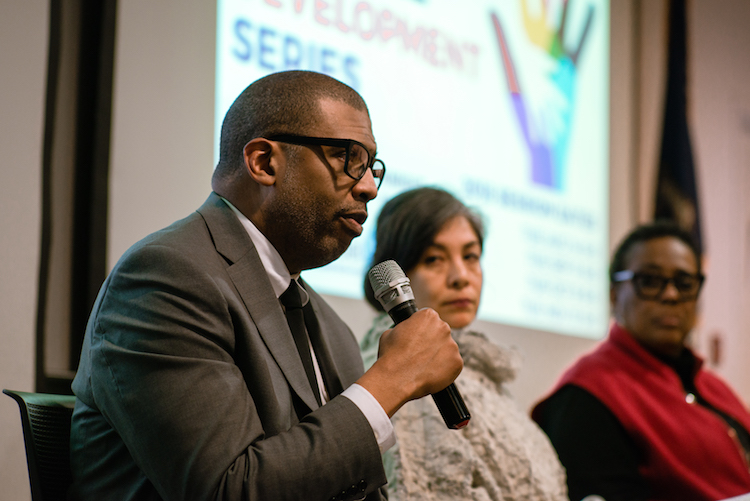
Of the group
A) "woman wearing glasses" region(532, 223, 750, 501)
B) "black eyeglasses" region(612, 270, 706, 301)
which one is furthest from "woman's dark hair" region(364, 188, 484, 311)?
"black eyeglasses" region(612, 270, 706, 301)

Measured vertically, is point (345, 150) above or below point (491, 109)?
below

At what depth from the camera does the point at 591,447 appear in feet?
8.25

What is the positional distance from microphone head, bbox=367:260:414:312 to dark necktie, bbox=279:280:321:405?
0.56 feet

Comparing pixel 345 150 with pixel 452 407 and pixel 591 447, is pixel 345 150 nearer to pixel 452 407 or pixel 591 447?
pixel 452 407

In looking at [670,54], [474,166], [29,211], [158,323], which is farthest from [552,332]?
[158,323]

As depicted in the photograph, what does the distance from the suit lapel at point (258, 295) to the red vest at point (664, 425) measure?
5.23 ft

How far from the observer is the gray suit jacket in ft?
3.75

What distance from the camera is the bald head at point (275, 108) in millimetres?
1486

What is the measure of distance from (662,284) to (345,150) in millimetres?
1920

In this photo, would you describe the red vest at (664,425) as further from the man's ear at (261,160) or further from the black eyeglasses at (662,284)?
the man's ear at (261,160)

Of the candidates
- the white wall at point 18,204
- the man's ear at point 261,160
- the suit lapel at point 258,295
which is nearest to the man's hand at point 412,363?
the suit lapel at point 258,295

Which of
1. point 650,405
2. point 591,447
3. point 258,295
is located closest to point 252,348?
point 258,295

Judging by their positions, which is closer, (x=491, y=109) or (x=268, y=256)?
(x=268, y=256)

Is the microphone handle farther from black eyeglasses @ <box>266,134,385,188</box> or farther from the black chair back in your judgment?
the black chair back
